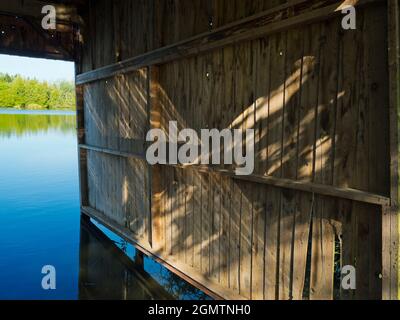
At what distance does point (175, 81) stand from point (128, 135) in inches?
66.3

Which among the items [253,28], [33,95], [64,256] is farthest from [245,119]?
[33,95]

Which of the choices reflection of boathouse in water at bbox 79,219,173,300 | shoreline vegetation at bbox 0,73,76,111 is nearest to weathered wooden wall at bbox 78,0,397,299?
reflection of boathouse in water at bbox 79,219,173,300

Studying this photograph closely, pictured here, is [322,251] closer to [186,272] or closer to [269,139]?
[269,139]

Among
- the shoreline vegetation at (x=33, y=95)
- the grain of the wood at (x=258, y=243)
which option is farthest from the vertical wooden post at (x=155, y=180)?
the shoreline vegetation at (x=33, y=95)

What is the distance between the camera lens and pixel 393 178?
241cm

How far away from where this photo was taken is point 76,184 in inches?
529

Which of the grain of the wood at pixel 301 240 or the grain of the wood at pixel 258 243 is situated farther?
the grain of the wood at pixel 258 243

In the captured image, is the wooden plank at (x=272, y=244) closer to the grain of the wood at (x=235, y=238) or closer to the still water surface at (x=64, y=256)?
the grain of the wood at (x=235, y=238)

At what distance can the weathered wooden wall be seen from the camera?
2644mm

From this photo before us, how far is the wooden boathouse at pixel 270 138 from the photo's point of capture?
101 inches

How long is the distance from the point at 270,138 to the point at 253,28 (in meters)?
1.08

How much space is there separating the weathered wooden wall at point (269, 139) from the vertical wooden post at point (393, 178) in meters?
0.05

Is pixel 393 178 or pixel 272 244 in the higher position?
pixel 393 178

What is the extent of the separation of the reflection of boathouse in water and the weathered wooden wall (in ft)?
2.43
